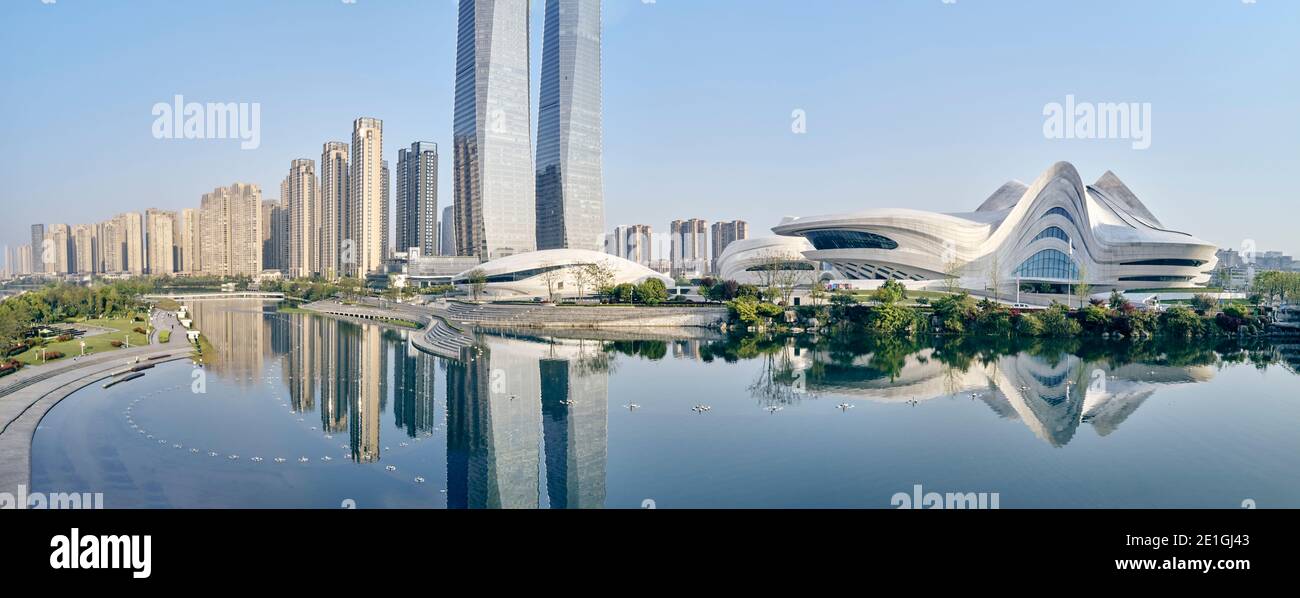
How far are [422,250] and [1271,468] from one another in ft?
240

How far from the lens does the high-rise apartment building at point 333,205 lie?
74562 millimetres

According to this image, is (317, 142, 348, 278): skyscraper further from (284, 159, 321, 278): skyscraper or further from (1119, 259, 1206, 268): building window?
(1119, 259, 1206, 268): building window

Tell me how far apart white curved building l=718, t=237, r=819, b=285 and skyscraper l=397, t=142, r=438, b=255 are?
38.1 m

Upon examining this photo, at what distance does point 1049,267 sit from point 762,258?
59.2ft

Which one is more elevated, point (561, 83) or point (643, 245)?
point (561, 83)

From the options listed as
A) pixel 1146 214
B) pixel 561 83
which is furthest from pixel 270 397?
pixel 1146 214

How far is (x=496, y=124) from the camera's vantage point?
57.8m

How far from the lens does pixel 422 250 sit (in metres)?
76.0

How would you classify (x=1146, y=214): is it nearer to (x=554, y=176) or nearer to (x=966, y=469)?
(x=554, y=176)

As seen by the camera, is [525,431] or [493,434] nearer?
[493,434]

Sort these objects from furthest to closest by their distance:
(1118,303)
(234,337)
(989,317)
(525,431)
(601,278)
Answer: (601,278) < (1118,303) < (989,317) < (234,337) < (525,431)

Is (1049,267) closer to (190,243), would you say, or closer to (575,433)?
(575,433)

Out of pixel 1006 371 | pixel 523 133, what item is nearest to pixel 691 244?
pixel 523 133

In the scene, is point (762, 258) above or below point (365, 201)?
below
